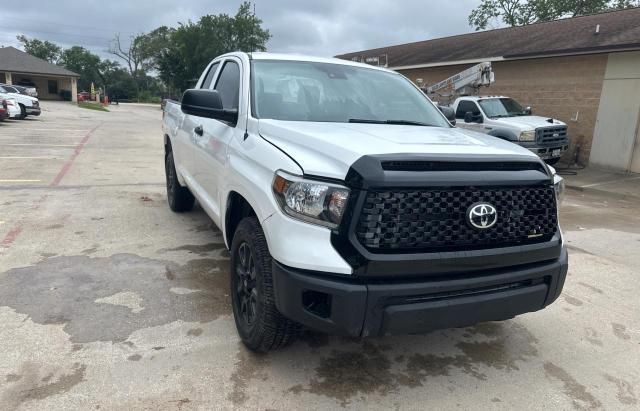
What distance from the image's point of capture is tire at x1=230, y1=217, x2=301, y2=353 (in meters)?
2.67

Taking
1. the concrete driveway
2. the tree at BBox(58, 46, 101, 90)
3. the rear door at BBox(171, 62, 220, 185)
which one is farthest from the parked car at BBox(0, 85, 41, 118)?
the tree at BBox(58, 46, 101, 90)

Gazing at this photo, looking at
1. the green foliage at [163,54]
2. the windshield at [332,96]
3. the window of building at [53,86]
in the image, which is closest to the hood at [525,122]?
the windshield at [332,96]

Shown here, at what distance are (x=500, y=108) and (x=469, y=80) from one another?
2233mm

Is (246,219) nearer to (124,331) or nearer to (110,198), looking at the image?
(124,331)

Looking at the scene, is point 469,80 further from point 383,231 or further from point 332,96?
point 383,231

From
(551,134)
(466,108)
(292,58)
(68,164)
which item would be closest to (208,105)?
(292,58)

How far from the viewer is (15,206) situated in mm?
6457

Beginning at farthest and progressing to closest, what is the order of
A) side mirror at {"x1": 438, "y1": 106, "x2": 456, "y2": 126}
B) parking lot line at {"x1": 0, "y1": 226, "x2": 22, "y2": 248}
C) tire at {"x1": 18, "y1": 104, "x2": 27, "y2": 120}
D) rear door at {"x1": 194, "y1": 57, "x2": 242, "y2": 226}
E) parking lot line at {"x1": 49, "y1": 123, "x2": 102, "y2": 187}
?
1. tire at {"x1": 18, "y1": 104, "x2": 27, "y2": 120}
2. parking lot line at {"x1": 49, "y1": 123, "x2": 102, "y2": 187}
3. parking lot line at {"x1": 0, "y1": 226, "x2": 22, "y2": 248}
4. side mirror at {"x1": 438, "y1": 106, "x2": 456, "y2": 126}
5. rear door at {"x1": 194, "y1": 57, "x2": 242, "y2": 226}

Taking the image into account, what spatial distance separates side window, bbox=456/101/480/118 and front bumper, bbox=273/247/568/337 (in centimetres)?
1095

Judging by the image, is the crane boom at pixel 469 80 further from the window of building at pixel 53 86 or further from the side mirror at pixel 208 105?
the window of building at pixel 53 86

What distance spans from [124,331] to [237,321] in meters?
0.79

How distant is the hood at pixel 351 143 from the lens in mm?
2471

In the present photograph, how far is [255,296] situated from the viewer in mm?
2844

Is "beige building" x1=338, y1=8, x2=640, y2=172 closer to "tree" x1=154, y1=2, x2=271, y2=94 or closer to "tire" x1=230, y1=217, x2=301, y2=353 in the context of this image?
"tire" x1=230, y1=217, x2=301, y2=353
